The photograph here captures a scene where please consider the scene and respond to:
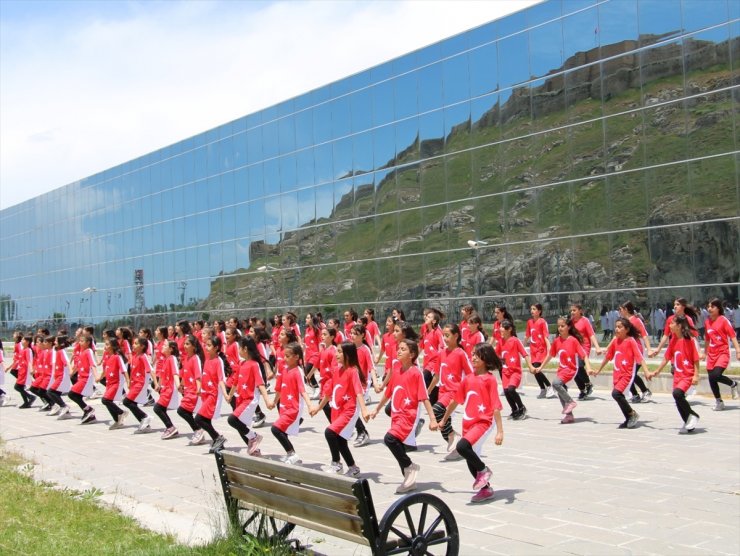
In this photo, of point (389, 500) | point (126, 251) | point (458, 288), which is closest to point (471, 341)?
point (389, 500)

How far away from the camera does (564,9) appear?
24.5 metres

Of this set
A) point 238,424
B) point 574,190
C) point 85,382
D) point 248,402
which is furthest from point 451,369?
point 574,190

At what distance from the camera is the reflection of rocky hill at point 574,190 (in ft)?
68.3

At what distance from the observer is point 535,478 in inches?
361

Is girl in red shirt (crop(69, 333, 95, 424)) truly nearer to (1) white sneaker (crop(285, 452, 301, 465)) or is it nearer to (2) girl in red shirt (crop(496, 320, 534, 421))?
(1) white sneaker (crop(285, 452, 301, 465))

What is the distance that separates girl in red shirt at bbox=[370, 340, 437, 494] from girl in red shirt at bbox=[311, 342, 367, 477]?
423 mm

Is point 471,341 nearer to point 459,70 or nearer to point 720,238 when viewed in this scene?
point 720,238

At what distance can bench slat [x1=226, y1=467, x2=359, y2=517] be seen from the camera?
5.01 metres

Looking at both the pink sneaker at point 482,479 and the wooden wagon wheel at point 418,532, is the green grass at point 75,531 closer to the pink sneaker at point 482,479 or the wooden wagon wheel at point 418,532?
the wooden wagon wheel at point 418,532

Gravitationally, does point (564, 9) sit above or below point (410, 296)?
above

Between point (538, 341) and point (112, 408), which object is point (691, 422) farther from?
point (112, 408)

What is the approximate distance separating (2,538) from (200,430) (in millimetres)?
6222

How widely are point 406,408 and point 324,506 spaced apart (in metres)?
3.96

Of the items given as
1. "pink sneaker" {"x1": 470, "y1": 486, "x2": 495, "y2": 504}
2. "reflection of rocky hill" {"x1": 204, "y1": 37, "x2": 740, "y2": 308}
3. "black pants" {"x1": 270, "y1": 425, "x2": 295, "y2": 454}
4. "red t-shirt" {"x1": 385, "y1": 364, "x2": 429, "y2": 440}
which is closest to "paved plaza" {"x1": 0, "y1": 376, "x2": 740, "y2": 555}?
"pink sneaker" {"x1": 470, "y1": 486, "x2": 495, "y2": 504}
